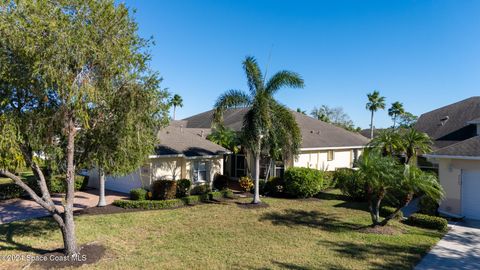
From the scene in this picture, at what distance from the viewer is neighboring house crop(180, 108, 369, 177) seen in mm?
25453

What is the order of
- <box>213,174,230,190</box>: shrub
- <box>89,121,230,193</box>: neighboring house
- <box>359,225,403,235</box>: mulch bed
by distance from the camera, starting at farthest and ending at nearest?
<box>213,174,230,190</box>: shrub → <box>89,121,230,193</box>: neighboring house → <box>359,225,403,235</box>: mulch bed

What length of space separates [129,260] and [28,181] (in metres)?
15.4

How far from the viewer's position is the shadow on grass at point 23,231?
10.7 m

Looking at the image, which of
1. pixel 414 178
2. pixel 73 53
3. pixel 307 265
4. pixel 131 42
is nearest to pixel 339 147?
pixel 414 178

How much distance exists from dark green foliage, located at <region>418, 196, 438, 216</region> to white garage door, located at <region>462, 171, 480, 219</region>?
1.40 m

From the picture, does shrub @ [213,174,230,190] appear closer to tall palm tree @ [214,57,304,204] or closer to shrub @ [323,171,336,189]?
tall palm tree @ [214,57,304,204]

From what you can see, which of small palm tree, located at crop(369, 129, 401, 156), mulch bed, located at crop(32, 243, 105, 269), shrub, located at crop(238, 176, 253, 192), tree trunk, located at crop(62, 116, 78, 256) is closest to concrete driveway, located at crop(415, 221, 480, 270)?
small palm tree, located at crop(369, 129, 401, 156)

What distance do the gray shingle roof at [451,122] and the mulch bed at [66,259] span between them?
75.7 ft

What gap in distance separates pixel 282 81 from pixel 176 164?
8.82m

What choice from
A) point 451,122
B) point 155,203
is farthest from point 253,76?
point 451,122

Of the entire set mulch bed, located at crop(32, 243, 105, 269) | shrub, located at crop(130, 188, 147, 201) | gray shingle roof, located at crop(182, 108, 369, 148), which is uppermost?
gray shingle roof, located at crop(182, 108, 369, 148)

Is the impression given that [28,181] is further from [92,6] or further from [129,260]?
[92,6]

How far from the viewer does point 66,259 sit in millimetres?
9586

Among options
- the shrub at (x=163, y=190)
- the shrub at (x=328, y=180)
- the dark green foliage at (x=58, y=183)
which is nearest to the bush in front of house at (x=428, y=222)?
the shrub at (x=328, y=180)
